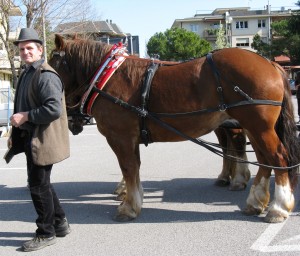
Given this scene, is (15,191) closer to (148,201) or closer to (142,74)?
(148,201)

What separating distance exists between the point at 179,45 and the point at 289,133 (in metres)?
60.5

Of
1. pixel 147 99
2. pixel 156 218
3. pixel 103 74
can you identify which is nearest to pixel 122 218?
pixel 156 218

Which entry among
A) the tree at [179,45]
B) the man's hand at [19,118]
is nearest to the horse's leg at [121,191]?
the man's hand at [19,118]

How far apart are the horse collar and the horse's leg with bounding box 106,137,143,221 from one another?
19.4 inches

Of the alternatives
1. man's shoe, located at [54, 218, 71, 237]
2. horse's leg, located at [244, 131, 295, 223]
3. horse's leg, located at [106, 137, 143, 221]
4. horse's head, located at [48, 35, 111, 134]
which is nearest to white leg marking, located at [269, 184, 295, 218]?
horse's leg, located at [244, 131, 295, 223]

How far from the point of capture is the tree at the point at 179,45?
6241 centimetres

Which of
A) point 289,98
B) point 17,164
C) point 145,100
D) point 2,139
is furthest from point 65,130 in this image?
point 2,139

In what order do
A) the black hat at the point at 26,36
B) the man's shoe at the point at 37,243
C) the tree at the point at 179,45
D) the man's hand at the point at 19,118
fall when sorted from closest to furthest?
the man's hand at the point at 19,118
the black hat at the point at 26,36
the man's shoe at the point at 37,243
the tree at the point at 179,45

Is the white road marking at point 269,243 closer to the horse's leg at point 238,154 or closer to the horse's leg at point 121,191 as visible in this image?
the horse's leg at point 238,154

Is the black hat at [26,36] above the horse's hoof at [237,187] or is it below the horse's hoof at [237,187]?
above

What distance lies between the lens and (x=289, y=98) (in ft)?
13.8

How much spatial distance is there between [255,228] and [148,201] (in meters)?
1.54

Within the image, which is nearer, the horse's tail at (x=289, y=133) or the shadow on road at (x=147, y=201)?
the horse's tail at (x=289, y=133)

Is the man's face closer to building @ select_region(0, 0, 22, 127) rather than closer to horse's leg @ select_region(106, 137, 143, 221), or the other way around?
horse's leg @ select_region(106, 137, 143, 221)
